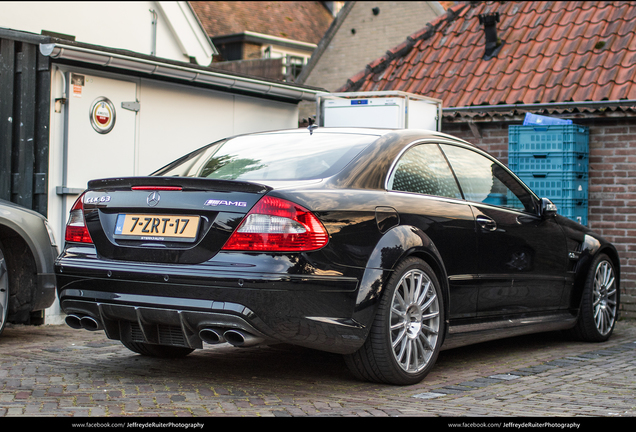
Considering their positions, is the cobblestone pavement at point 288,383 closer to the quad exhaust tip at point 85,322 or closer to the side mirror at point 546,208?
the quad exhaust tip at point 85,322

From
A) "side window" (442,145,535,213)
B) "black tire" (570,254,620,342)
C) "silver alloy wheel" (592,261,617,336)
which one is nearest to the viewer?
"side window" (442,145,535,213)

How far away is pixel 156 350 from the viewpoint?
5.67 metres

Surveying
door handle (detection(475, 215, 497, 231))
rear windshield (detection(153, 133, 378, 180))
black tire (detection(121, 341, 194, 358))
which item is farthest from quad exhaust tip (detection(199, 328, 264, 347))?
door handle (detection(475, 215, 497, 231))

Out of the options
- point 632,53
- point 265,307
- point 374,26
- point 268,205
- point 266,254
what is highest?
point 374,26

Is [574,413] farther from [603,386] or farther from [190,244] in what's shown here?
[190,244]

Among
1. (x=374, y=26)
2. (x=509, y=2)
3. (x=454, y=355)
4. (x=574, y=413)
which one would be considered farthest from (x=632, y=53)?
(x=374, y=26)

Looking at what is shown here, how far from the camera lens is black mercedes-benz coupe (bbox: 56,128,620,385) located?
424cm

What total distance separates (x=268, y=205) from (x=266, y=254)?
26 centimetres

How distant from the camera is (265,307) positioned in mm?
4188

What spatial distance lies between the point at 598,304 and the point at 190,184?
4190mm

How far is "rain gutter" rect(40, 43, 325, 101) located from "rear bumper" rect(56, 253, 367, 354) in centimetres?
333

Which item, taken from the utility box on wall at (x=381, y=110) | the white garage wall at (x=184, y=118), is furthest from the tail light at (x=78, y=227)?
the utility box on wall at (x=381, y=110)

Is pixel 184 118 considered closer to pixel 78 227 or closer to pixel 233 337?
pixel 78 227

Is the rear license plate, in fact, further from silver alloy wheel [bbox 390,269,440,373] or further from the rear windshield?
silver alloy wheel [bbox 390,269,440,373]
